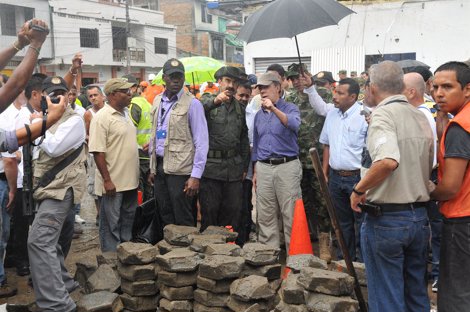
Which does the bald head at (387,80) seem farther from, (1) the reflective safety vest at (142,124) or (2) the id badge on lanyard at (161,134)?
(1) the reflective safety vest at (142,124)

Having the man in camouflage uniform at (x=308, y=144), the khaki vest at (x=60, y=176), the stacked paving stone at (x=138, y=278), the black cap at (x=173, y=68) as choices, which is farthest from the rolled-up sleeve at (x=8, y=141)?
the man in camouflage uniform at (x=308, y=144)

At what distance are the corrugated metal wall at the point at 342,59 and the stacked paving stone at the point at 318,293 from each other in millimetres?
14881

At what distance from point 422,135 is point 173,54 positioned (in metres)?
45.2

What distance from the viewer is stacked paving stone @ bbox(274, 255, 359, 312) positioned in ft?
11.8

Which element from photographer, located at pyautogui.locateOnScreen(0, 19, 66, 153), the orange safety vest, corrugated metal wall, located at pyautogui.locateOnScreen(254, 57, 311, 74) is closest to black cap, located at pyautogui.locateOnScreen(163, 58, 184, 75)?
photographer, located at pyautogui.locateOnScreen(0, 19, 66, 153)

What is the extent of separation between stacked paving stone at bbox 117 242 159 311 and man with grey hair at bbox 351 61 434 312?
2098 mm

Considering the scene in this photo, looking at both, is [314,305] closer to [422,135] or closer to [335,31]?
[422,135]

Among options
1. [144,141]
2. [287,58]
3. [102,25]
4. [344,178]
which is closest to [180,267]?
[344,178]

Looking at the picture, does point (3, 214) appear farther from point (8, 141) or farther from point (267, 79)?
point (267, 79)

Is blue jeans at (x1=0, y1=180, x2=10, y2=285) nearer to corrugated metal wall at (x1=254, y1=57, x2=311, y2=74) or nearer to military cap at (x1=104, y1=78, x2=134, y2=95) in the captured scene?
military cap at (x1=104, y1=78, x2=134, y2=95)

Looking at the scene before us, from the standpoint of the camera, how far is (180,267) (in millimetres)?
4254

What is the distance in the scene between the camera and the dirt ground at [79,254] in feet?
16.3

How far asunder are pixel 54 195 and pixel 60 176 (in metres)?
0.19

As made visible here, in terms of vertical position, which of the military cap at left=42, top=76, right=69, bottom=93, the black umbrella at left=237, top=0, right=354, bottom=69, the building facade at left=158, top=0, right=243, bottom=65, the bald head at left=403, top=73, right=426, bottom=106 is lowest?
the bald head at left=403, top=73, right=426, bottom=106
